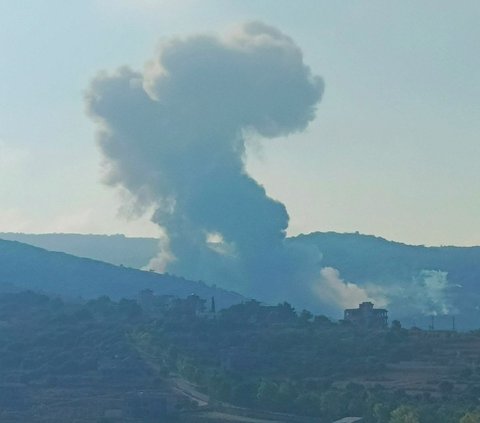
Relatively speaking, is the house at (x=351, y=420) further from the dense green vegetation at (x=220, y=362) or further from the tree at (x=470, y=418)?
the tree at (x=470, y=418)

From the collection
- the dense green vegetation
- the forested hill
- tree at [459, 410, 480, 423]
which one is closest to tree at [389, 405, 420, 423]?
the dense green vegetation

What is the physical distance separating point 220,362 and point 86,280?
95.6 m

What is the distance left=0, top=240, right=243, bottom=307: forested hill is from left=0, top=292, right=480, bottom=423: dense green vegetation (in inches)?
1815

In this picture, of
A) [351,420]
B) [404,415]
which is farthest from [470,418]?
[351,420]

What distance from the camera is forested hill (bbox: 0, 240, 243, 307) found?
175375mm

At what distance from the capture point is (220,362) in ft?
314

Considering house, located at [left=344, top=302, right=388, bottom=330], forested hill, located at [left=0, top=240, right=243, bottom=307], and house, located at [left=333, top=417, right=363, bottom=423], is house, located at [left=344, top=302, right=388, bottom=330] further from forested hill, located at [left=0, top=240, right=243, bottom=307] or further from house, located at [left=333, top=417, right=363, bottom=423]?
house, located at [left=333, top=417, right=363, bottom=423]

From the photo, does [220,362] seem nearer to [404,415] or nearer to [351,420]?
[351,420]

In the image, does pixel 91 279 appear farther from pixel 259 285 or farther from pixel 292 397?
pixel 292 397

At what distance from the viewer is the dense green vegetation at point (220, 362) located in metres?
76.9

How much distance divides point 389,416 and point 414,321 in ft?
351

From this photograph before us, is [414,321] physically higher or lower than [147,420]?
higher

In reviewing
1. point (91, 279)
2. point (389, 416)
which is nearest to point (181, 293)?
point (91, 279)

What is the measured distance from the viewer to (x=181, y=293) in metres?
174
